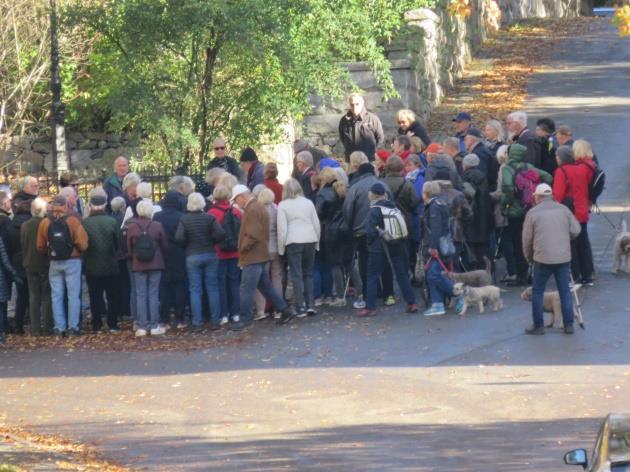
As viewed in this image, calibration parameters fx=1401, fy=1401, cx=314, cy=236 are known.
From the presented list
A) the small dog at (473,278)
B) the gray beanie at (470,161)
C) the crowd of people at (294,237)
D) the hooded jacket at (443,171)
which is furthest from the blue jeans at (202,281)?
the gray beanie at (470,161)

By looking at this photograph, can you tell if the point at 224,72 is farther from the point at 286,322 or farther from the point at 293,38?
the point at 286,322

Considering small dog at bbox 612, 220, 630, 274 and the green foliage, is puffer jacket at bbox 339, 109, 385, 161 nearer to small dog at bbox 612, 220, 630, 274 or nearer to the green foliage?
the green foliage

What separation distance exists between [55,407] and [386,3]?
42.6 feet

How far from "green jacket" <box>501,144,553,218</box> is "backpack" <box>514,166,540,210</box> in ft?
0.16

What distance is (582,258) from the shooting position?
56.1 feet

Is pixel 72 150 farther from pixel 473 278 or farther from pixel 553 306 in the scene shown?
pixel 553 306

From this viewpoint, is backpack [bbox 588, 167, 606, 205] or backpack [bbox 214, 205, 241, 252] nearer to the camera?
Result: backpack [bbox 588, 167, 606, 205]

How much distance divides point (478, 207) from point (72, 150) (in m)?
18.3

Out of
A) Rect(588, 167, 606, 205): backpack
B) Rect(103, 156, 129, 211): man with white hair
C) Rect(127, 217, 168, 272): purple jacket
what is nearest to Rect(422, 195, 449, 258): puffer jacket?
Rect(588, 167, 606, 205): backpack

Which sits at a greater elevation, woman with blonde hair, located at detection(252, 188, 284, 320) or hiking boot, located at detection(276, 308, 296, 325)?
woman with blonde hair, located at detection(252, 188, 284, 320)

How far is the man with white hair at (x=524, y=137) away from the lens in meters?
17.6

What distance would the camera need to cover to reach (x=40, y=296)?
17.8 m

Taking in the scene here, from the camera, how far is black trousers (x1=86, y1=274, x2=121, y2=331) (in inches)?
695

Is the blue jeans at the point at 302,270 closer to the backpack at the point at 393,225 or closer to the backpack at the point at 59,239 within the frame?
the backpack at the point at 393,225
